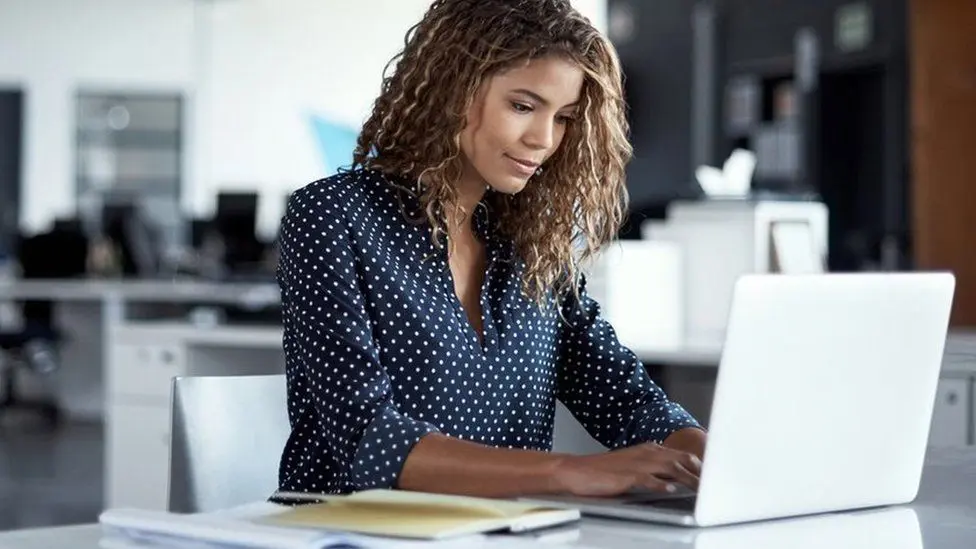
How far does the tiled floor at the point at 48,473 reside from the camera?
20.3ft

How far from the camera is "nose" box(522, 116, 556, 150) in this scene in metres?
1.78

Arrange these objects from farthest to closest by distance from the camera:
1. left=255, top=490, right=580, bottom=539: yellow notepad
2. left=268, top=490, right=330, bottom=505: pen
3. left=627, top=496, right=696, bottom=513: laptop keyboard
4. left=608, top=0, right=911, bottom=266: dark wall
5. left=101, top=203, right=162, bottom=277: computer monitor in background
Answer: left=101, top=203, right=162, bottom=277: computer monitor in background < left=608, top=0, right=911, bottom=266: dark wall < left=268, top=490, right=330, bottom=505: pen < left=627, top=496, right=696, bottom=513: laptop keyboard < left=255, top=490, right=580, bottom=539: yellow notepad

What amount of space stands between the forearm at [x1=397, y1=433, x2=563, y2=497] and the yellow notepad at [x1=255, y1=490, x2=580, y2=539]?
10 centimetres

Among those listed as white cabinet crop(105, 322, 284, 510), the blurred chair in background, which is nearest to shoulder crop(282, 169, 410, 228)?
white cabinet crop(105, 322, 284, 510)

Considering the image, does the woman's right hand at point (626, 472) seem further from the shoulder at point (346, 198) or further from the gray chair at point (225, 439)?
the gray chair at point (225, 439)

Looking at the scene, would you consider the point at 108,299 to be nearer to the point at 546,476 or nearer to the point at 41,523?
the point at 41,523

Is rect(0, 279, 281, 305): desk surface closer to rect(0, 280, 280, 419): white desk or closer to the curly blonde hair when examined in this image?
rect(0, 280, 280, 419): white desk

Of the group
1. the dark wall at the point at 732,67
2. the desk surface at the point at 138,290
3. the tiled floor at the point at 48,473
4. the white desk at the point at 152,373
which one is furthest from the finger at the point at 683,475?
the dark wall at the point at 732,67

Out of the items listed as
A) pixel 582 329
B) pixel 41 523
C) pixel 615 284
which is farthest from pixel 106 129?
pixel 582 329

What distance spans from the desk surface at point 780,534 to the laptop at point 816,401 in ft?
0.05

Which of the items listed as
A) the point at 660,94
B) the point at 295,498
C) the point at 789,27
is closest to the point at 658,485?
the point at 295,498

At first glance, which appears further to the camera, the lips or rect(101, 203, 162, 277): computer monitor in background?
rect(101, 203, 162, 277): computer monitor in background

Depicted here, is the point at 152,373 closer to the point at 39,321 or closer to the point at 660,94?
the point at 39,321

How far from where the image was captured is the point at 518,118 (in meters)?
1.80
